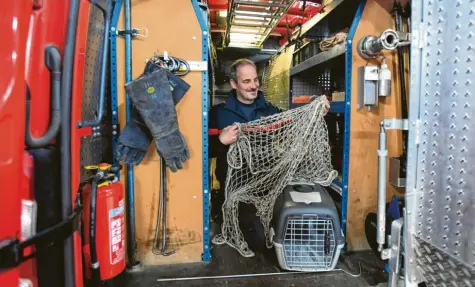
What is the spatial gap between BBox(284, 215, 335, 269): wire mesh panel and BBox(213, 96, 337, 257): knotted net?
0.70 feet

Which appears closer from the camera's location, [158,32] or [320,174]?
[158,32]

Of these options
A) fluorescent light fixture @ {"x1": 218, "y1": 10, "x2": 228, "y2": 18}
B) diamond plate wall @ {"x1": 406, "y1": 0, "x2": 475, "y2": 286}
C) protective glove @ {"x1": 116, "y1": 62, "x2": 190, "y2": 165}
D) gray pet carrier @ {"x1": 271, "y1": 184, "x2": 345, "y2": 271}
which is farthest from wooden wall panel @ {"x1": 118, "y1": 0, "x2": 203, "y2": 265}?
fluorescent light fixture @ {"x1": 218, "y1": 10, "x2": 228, "y2": 18}

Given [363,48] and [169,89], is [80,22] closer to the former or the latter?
[169,89]

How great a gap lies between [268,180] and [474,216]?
1.21m

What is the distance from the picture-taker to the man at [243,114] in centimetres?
231

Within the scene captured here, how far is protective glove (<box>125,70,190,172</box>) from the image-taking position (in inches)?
62.5

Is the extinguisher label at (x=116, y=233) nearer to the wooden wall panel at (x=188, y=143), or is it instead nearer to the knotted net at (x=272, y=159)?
the wooden wall panel at (x=188, y=143)

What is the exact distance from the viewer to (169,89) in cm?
165

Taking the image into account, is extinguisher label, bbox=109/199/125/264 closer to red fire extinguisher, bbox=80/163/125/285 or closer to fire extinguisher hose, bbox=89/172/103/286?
red fire extinguisher, bbox=80/163/125/285

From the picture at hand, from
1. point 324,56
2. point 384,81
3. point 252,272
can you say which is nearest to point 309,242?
point 252,272

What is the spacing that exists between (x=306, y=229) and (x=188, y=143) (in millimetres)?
1023

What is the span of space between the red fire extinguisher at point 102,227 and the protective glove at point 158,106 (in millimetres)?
347

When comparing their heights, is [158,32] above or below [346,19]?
below

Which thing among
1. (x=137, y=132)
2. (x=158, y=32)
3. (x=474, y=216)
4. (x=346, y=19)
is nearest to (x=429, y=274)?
(x=474, y=216)
